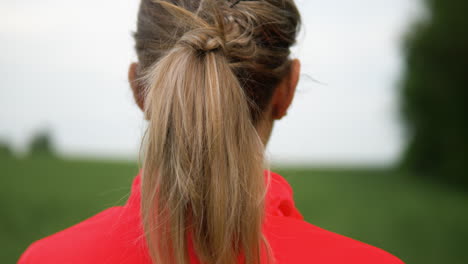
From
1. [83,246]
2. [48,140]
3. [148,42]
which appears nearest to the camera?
[83,246]

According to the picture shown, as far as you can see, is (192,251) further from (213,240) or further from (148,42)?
(148,42)

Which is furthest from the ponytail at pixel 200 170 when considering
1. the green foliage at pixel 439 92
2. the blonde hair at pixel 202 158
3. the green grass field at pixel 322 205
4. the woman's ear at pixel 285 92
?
the green foliage at pixel 439 92

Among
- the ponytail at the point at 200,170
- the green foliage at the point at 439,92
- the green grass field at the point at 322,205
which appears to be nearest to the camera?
the ponytail at the point at 200,170

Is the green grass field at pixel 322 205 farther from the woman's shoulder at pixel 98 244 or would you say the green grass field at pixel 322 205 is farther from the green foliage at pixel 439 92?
the woman's shoulder at pixel 98 244

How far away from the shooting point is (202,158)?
4.06ft

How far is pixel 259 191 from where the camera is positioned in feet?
4.23

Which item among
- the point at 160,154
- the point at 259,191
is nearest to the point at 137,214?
the point at 160,154

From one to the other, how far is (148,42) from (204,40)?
0.27 meters

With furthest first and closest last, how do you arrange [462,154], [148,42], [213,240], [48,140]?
[48,140] < [462,154] < [148,42] < [213,240]

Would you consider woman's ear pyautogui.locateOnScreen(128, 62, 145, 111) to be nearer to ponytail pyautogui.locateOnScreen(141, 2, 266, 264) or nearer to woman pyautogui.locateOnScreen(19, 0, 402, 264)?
woman pyautogui.locateOnScreen(19, 0, 402, 264)

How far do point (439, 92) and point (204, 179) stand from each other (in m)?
12.6

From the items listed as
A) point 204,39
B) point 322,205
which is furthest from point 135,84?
point 322,205

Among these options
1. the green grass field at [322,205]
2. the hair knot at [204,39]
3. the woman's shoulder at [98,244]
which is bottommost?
the green grass field at [322,205]

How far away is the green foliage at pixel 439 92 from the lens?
1207 cm
